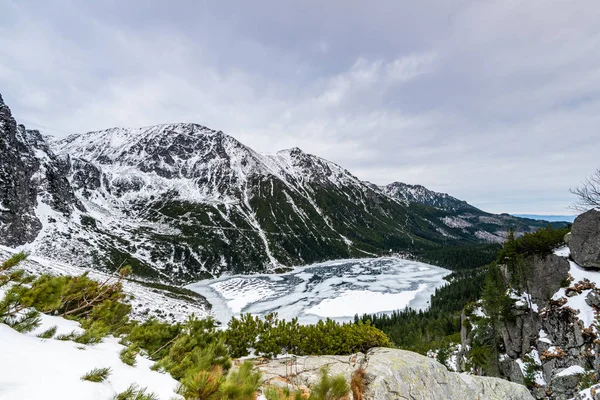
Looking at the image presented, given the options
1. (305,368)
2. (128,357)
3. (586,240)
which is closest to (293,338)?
(305,368)

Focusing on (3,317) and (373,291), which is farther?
(373,291)

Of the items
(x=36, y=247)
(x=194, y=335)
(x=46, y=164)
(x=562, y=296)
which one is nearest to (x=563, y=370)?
(x=562, y=296)

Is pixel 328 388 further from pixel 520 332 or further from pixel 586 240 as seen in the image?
pixel 520 332

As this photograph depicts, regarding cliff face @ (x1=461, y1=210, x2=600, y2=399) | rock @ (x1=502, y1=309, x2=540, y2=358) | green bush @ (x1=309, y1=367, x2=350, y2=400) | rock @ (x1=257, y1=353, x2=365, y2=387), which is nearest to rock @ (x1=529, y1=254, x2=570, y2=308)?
cliff face @ (x1=461, y1=210, x2=600, y2=399)

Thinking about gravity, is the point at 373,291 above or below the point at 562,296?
below

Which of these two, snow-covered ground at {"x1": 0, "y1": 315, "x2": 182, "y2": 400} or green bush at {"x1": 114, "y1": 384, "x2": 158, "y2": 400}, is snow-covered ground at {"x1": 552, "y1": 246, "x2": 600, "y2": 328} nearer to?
green bush at {"x1": 114, "y1": 384, "x2": 158, "y2": 400}

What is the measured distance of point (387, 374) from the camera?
960cm

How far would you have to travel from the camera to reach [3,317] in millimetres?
5203

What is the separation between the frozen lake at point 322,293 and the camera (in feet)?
294

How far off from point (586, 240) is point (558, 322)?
904cm

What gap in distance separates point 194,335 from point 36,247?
163940 millimetres

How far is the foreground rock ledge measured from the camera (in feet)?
30.2

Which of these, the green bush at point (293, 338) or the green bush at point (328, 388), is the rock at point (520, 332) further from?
the green bush at point (328, 388)

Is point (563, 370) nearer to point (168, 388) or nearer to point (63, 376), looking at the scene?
point (168, 388)
